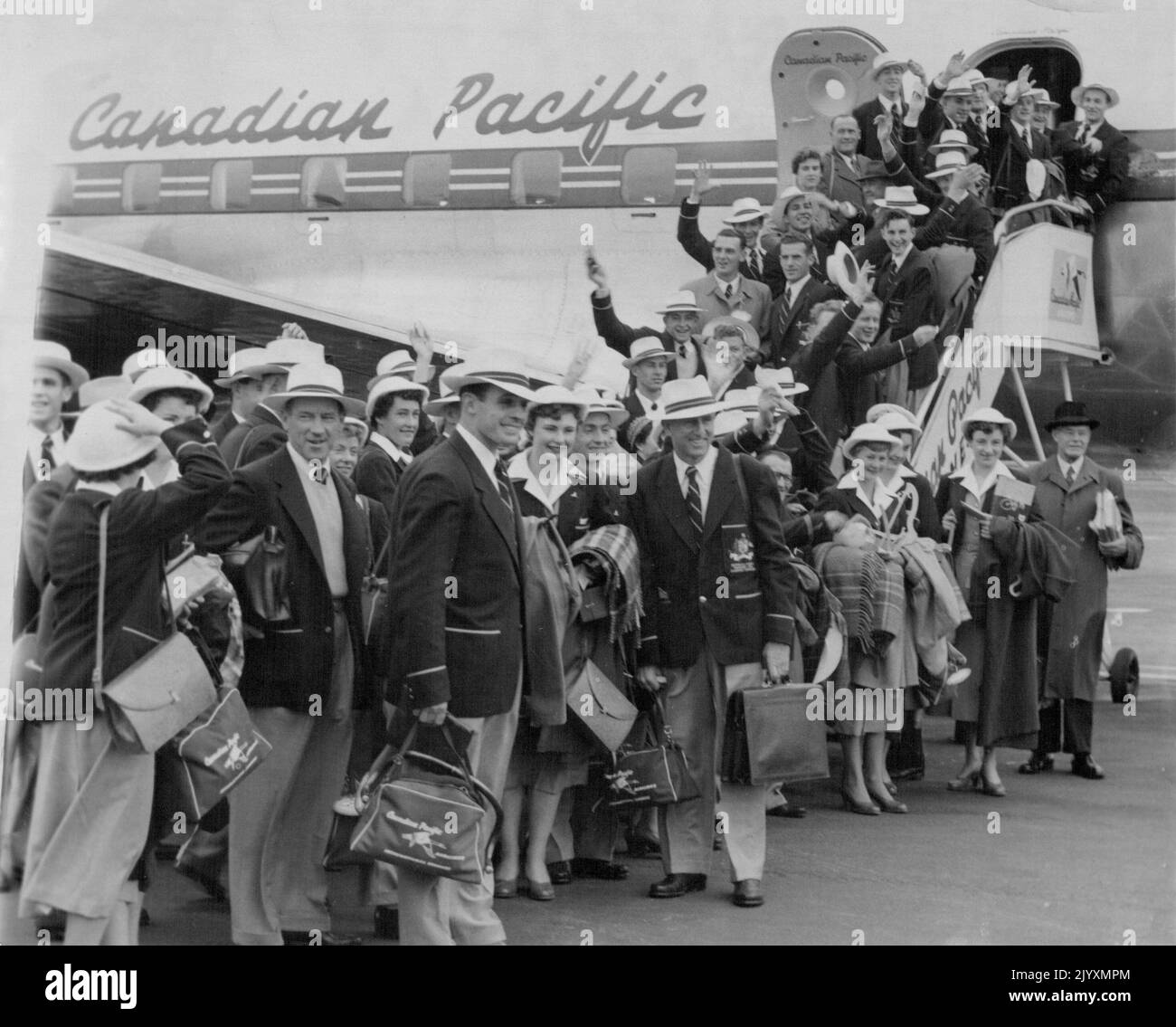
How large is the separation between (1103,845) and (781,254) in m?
3.37

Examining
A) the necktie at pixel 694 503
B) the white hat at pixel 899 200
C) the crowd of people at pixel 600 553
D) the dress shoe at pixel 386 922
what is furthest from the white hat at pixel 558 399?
the white hat at pixel 899 200

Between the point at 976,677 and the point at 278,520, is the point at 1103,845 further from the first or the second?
the point at 278,520

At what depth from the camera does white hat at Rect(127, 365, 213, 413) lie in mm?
5402

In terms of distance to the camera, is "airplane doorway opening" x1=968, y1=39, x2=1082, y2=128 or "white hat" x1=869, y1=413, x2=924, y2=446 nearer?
"white hat" x1=869, y1=413, x2=924, y2=446

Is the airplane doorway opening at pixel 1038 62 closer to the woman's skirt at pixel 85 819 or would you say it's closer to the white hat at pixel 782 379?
the white hat at pixel 782 379

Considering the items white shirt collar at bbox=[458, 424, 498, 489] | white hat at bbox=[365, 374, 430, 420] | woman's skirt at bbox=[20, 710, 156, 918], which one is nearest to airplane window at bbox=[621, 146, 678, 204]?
white hat at bbox=[365, 374, 430, 420]

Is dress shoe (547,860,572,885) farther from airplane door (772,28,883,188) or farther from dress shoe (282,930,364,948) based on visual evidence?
airplane door (772,28,883,188)

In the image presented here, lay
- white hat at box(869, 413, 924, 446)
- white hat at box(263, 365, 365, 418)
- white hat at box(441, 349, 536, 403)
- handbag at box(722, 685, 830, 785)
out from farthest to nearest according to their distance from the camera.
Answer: white hat at box(869, 413, 924, 446) < handbag at box(722, 685, 830, 785) < white hat at box(263, 365, 365, 418) < white hat at box(441, 349, 536, 403)

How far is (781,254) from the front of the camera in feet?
27.8

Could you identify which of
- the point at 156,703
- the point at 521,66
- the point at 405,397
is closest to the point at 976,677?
the point at 405,397

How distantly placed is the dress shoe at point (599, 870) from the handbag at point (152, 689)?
2.22m

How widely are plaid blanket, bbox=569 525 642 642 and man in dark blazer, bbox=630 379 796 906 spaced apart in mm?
90

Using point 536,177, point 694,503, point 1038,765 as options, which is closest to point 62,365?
point 694,503

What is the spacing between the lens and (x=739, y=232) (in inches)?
333
